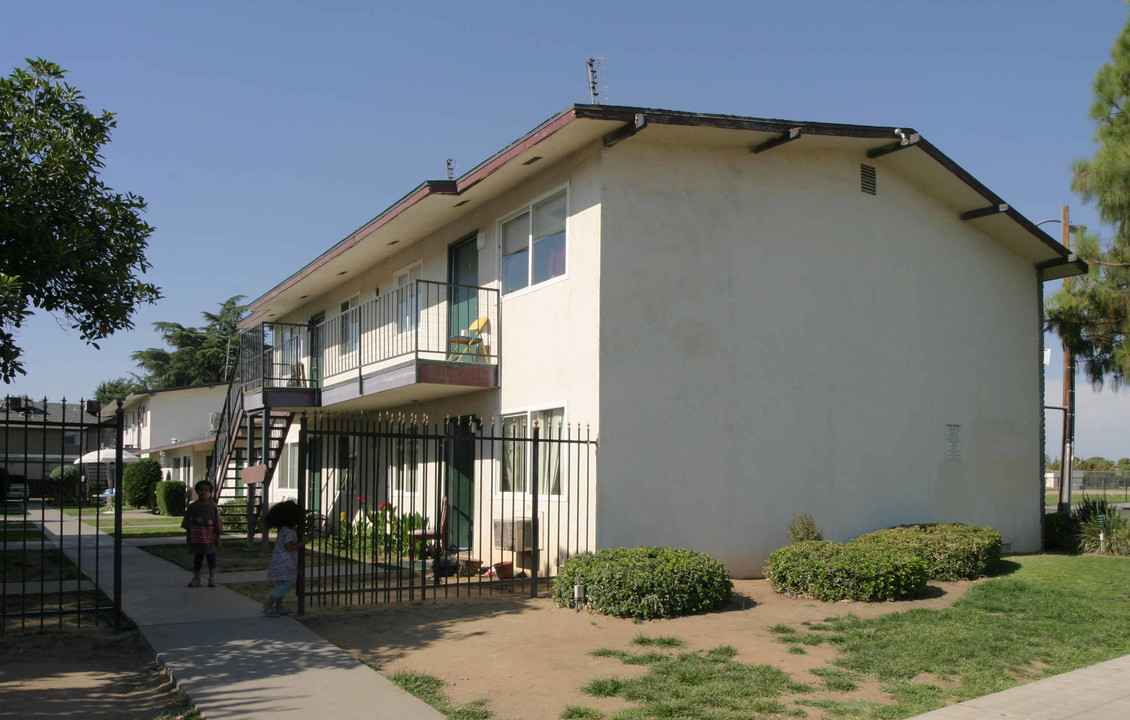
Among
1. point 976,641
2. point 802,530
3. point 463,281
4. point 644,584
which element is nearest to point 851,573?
point 802,530

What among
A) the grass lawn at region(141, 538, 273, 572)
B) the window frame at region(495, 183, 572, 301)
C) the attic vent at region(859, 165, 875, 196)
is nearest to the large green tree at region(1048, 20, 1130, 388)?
the attic vent at region(859, 165, 875, 196)

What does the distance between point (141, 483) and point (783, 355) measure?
1299 inches

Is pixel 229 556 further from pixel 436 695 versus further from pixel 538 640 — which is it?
pixel 436 695

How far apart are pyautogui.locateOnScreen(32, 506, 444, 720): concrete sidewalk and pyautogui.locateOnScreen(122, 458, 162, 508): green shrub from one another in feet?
97.1

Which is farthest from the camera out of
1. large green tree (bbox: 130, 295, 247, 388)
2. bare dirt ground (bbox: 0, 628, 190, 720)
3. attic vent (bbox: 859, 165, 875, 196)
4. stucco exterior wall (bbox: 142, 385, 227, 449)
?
large green tree (bbox: 130, 295, 247, 388)

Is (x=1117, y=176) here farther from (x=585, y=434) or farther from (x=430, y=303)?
(x=430, y=303)

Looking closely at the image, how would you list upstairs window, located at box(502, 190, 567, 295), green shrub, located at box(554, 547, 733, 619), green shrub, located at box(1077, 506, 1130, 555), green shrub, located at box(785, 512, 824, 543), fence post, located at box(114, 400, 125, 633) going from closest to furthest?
fence post, located at box(114, 400, 125, 633)
green shrub, located at box(554, 547, 733, 619)
green shrub, located at box(785, 512, 824, 543)
upstairs window, located at box(502, 190, 567, 295)
green shrub, located at box(1077, 506, 1130, 555)

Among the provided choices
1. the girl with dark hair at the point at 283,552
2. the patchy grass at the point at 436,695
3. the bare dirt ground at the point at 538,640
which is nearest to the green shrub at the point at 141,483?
the girl with dark hair at the point at 283,552

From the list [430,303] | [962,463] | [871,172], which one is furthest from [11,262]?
[962,463]

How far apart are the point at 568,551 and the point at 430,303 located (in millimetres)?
6492

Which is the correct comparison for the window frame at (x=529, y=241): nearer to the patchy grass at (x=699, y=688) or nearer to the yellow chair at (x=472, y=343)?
the yellow chair at (x=472, y=343)

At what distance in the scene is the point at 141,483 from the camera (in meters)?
38.8

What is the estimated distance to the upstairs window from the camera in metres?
13.4

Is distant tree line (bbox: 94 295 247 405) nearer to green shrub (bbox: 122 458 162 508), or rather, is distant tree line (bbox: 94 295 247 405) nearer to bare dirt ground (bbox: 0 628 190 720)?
green shrub (bbox: 122 458 162 508)
